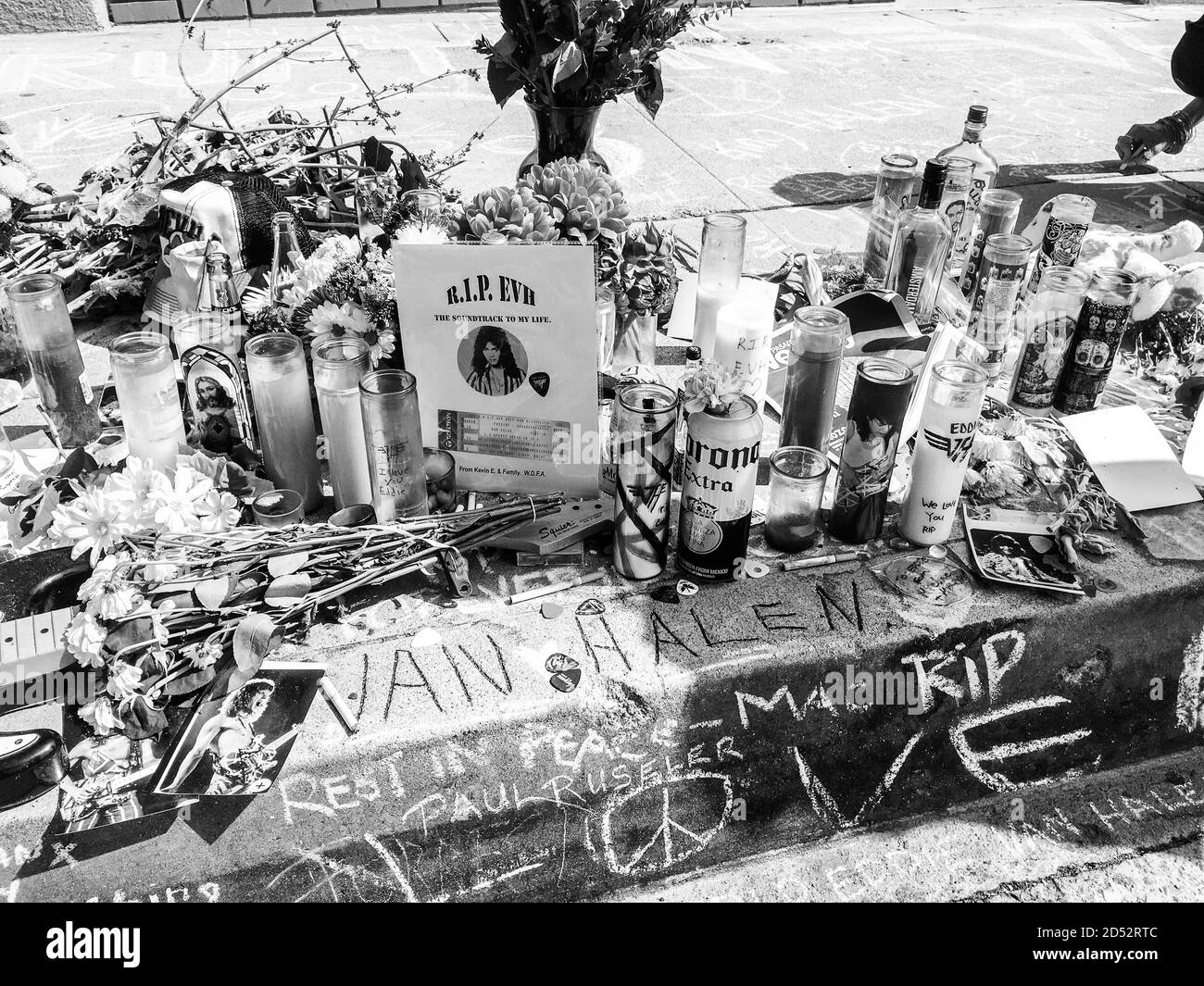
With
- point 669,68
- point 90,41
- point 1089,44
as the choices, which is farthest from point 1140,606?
point 90,41

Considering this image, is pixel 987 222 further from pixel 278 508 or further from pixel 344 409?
pixel 278 508

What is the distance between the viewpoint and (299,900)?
1.54 m

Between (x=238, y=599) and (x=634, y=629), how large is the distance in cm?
71

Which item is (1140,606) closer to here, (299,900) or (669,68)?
(299,900)

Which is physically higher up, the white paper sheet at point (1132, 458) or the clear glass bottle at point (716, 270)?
the clear glass bottle at point (716, 270)

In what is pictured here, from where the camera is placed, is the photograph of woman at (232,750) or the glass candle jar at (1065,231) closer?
the photograph of woman at (232,750)

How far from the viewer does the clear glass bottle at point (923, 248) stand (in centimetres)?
245

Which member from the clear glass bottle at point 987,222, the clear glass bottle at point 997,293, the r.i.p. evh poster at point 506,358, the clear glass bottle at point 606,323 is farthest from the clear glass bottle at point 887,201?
the r.i.p. evh poster at point 506,358

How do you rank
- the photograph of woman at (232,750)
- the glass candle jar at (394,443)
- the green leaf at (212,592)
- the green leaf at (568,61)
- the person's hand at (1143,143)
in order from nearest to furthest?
the photograph of woman at (232,750) < the green leaf at (212,592) < the glass candle jar at (394,443) < the green leaf at (568,61) < the person's hand at (1143,143)

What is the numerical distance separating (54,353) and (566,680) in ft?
4.56

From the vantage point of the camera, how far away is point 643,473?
1.58m

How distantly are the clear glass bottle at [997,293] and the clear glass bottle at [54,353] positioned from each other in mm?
2182

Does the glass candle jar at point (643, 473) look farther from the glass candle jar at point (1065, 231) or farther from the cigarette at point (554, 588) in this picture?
the glass candle jar at point (1065, 231)

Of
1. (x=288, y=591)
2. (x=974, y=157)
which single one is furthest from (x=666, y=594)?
(x=974, y=157)
